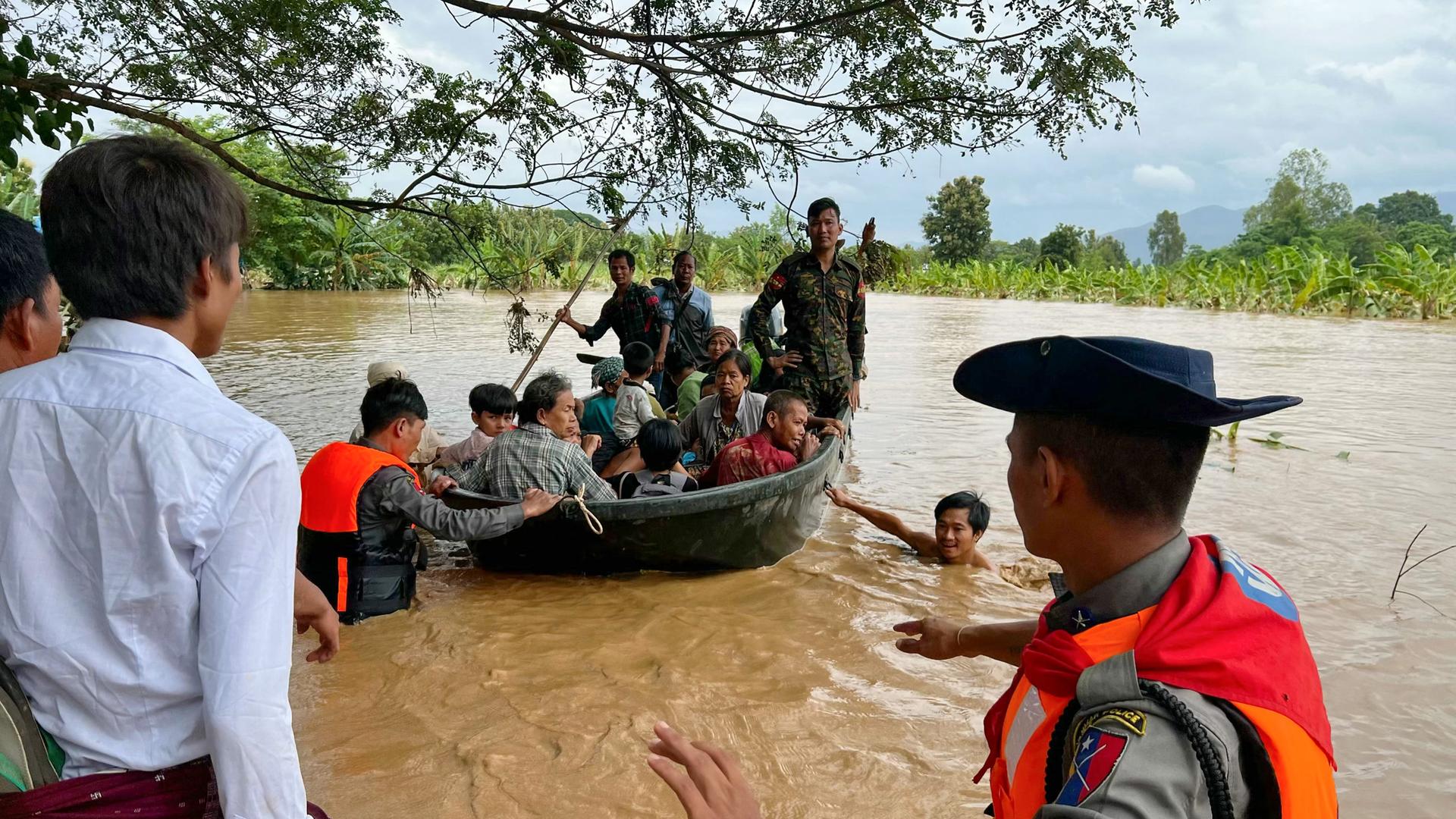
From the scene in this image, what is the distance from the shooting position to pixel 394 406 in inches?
174

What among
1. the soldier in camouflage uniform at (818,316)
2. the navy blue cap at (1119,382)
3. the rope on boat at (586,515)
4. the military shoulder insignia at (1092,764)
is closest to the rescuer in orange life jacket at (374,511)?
the rope on boat at (586,515)

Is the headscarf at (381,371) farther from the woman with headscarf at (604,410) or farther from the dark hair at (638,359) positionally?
the dark hair at (638,359)

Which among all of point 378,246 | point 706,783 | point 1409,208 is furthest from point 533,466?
point 1409,208

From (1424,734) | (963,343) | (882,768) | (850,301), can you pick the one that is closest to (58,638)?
(882,768)

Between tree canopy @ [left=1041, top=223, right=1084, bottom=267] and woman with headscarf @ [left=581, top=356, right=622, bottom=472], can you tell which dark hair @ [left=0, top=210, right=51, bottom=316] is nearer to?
woman with headscarf @ [left=581, top=356, right=622, bottom=472]

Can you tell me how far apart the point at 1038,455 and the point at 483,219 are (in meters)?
6.05

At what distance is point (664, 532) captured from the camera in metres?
4.89

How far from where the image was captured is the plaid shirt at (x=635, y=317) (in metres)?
8.52

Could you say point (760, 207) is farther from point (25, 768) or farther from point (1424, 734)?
point (25, 768)

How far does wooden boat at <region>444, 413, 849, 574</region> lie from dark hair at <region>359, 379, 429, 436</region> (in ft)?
1.59

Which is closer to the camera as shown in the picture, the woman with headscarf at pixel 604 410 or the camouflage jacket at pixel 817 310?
the camouflage jacket at pixel 817 310

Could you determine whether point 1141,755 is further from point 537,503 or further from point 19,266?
point 537,503

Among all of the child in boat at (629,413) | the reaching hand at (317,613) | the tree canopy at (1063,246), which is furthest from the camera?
the tree canopy at (1063,246)

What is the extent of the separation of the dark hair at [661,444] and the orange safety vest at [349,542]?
145 cm
